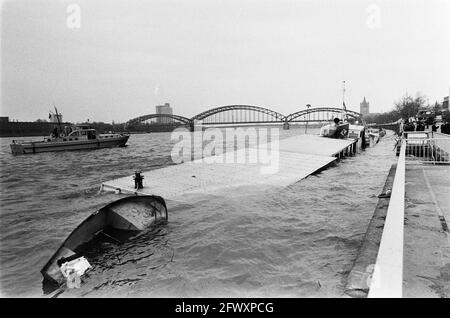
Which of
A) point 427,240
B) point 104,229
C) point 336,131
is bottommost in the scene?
point 104,229

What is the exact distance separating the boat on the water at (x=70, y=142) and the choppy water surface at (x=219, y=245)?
33796mm

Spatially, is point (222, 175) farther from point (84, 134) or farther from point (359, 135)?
point (84, 134)

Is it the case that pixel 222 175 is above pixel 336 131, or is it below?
below

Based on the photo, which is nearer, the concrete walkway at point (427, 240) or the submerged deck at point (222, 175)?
the concrete walkway at point (427, 240)

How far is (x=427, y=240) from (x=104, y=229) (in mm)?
8533

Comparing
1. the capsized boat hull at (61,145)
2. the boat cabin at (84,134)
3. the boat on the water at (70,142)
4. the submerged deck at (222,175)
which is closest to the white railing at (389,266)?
the submerged deck at (222,175)

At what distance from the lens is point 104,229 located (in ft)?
29.6

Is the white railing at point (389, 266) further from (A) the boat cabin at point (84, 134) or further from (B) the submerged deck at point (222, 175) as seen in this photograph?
(A) the boat cabin at point (84, 134)

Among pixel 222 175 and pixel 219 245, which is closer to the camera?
pixel 219 245

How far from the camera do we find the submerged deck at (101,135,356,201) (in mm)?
15133

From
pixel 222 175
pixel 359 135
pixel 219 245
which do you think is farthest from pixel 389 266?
pixel 359 135

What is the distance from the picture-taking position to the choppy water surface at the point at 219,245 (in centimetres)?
664

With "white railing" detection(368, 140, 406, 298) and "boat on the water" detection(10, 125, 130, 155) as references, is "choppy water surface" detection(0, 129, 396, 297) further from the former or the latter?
"boat on the water" detection(10, 125, 130, 155)
